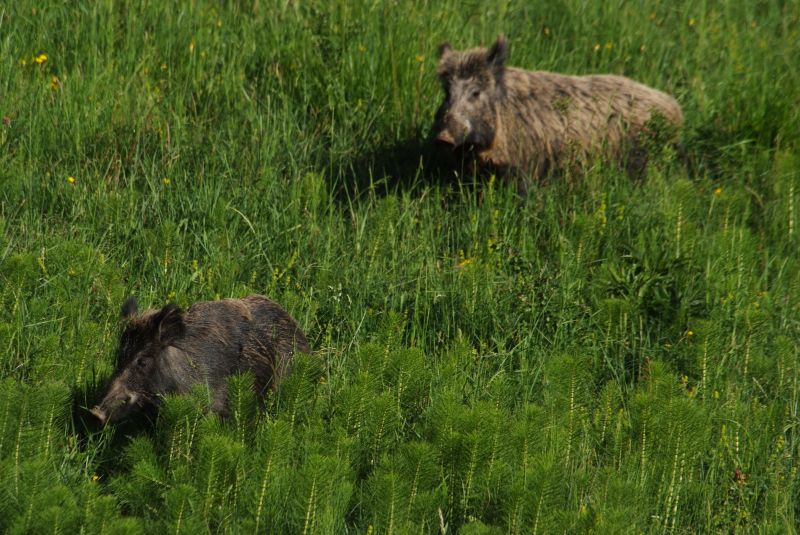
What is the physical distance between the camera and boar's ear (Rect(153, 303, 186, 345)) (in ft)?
18.7

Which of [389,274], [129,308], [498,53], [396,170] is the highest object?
[498,53]

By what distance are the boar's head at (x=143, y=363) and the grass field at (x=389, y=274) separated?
0.20m

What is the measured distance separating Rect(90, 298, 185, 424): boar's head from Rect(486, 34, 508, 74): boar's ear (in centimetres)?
393

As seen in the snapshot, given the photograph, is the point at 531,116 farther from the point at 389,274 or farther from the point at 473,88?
the point at 389,274

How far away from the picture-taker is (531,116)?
357 inches

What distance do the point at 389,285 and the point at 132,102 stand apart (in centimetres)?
245

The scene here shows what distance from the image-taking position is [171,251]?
701 centimetres

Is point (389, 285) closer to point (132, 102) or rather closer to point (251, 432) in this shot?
point (251, 432)

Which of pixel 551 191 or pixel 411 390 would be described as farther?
pixel 551 191

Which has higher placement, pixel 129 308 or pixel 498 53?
pixel 498 53

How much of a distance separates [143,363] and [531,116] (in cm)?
435

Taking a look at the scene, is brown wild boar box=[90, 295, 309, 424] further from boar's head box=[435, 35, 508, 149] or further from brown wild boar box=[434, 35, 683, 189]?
boar's head box=[435, 35, 508, 149]

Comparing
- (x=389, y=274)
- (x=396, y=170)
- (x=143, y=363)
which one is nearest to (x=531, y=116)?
(x=396, y=170)

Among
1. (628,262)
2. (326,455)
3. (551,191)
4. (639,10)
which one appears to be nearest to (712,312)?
(628,262)
